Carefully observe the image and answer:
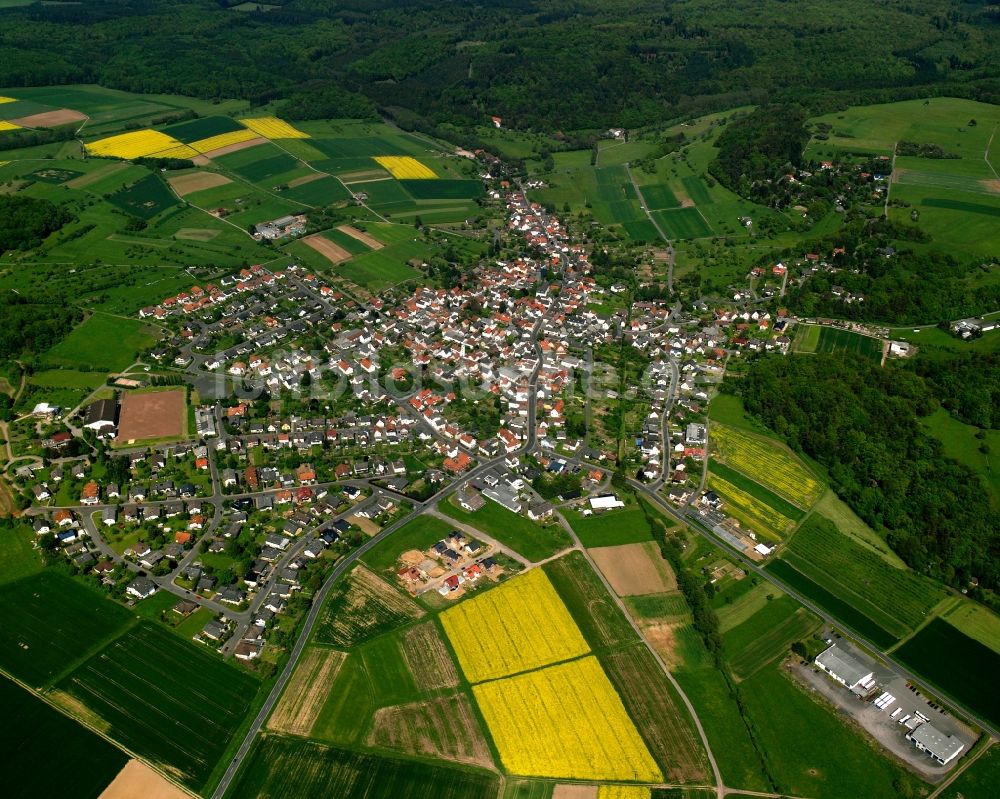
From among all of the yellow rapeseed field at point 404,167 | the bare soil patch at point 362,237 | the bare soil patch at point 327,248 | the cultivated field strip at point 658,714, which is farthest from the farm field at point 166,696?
the yellow rapeseed field at point 404,167

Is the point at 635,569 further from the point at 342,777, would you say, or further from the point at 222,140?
the point at 222,140

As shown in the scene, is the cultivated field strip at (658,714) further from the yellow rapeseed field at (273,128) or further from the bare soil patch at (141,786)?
the yellow rapeseed field at (273,128)

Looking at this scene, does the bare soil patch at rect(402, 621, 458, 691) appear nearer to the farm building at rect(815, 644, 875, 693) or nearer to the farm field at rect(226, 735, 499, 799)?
the farm field at rect(226, 735, 499, 799)

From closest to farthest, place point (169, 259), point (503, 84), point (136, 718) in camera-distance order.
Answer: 1. point (136, 718)
2. point (169, 259)
3. point (503, 84)

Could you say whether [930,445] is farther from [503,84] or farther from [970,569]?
[503,84]

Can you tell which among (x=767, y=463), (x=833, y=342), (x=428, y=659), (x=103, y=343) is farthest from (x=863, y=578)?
(x=103, y=343)

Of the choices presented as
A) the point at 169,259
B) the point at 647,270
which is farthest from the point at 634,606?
the point at 169,259

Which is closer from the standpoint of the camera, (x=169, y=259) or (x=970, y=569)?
(x=970, y=569)
